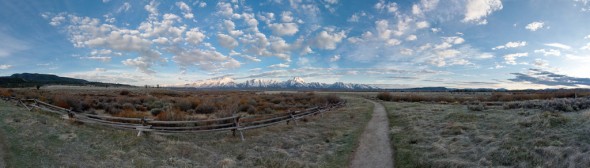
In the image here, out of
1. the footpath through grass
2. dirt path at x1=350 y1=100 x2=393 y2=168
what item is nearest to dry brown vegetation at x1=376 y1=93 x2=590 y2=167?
the footpath through grass

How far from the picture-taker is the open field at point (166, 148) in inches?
366

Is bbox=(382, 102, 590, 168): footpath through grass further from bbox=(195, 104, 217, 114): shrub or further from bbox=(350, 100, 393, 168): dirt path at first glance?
bbox=(195, 104, 217, 114): shrub

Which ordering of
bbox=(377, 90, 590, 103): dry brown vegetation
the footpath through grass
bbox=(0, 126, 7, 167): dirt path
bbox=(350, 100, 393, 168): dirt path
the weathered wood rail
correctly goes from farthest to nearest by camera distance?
bbox=(377, 90, 590, 103): dry brown vegetation < the weathered wood rail < bbox=(350, 100, 393, 168): dirt path < bbox=(0, 126, 7, 167): dirt path < the footpath through grass

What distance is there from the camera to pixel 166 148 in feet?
35.8

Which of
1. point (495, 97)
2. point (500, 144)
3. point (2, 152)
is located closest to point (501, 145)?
point (500, 144)

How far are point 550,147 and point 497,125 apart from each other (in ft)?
18.4

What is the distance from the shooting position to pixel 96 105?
2852 cm

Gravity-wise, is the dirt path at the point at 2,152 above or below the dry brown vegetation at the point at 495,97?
below

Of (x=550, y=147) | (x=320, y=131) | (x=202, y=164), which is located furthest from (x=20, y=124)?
(x=550, y=147)

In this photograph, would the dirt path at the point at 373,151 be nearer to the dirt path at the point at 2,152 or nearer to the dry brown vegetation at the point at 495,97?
the dirt path at the point at 2,152

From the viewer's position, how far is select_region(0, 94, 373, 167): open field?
366 inches

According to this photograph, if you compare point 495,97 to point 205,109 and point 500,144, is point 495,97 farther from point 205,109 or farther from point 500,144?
point 500,144

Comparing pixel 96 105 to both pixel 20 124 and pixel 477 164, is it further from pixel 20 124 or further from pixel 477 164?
pixel 477 164

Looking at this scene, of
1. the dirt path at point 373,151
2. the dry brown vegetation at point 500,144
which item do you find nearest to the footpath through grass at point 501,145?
the dry brown vegetation at point 500,144
